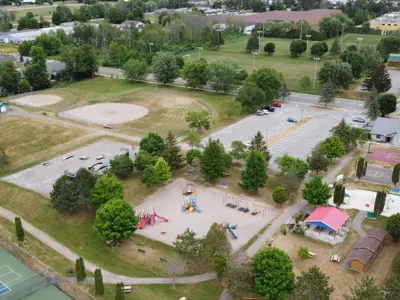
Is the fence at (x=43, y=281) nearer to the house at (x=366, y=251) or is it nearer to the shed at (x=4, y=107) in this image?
the house at (x=366, y=251)

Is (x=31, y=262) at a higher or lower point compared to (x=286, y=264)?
lower

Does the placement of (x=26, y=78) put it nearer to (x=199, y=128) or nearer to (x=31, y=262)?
(x=199, y=128)

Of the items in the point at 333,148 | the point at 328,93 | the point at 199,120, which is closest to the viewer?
the point at 333,148

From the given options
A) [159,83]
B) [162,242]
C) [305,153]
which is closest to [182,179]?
[162,242]

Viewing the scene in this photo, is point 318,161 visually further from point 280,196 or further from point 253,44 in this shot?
point 253,44

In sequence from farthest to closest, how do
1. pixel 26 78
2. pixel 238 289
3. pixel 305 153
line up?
pixel 26 78 < pixel 305 153 < pixel 238 289

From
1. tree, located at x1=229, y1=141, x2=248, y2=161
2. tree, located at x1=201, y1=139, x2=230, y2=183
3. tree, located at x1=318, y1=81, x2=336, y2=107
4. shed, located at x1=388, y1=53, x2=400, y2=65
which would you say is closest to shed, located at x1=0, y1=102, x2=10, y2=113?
tree, located at x1=201, y1=139, x2=230, y2=183

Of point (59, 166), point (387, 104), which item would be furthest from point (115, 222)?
point (387, 104)
